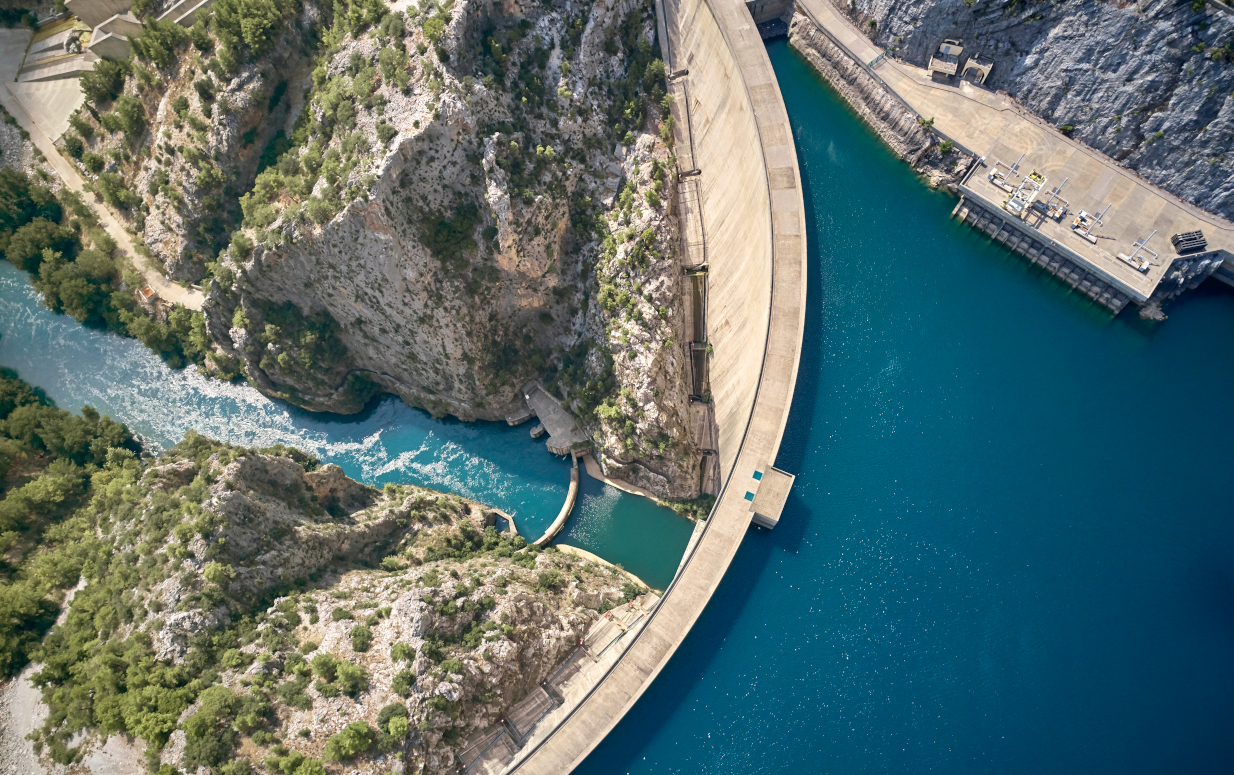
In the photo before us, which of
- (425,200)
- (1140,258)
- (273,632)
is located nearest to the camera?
(273,632)

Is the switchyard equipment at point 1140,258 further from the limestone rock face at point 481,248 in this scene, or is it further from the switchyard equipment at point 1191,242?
the limestone rock face at point 481,248

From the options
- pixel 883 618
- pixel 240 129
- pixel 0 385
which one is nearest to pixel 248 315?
pixel 240 129

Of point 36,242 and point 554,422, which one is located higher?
point 36,242

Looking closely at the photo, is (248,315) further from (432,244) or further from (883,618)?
(883,618)

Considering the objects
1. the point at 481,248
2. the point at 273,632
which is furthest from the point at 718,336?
the point at 273,632

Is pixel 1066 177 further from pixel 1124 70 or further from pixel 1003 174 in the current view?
pixel 1124 70

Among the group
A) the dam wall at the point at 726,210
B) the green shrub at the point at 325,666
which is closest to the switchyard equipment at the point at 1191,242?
the dam wall at the point at 726,210
